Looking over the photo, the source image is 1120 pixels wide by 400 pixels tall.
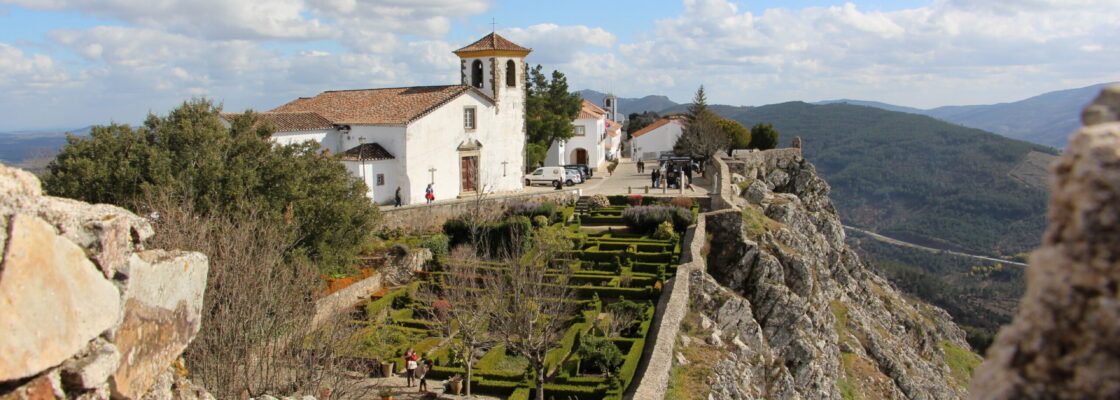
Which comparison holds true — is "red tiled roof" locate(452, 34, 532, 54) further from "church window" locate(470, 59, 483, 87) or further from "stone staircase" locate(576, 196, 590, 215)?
"stone staircase" locate(576, 196, 590, 215)

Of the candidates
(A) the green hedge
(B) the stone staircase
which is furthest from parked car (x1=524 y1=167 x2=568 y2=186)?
(A) the green hedge

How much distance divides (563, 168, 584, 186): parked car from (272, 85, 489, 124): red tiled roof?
9658 mm

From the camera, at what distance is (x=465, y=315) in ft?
57.4

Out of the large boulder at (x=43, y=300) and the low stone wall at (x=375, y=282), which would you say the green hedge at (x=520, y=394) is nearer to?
the low stone wall at (x=375, y=282)

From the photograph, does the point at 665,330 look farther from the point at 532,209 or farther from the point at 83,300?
the point at 83,300

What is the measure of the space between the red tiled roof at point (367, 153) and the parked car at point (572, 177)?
12.4 metres

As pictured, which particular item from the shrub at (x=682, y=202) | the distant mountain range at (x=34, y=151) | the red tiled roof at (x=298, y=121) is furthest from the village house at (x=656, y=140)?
the distant mountain range at (x=34, y=151)

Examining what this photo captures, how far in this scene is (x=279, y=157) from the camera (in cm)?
2111

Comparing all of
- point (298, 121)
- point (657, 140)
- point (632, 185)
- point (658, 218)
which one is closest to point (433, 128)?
point (298, 121)

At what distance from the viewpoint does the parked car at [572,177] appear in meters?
42.4

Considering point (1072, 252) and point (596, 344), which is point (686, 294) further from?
point (1072, 252)

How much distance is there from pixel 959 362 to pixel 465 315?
30.3 m

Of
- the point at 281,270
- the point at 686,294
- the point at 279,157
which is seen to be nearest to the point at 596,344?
the point at 686,294

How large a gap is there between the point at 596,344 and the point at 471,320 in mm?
2980
